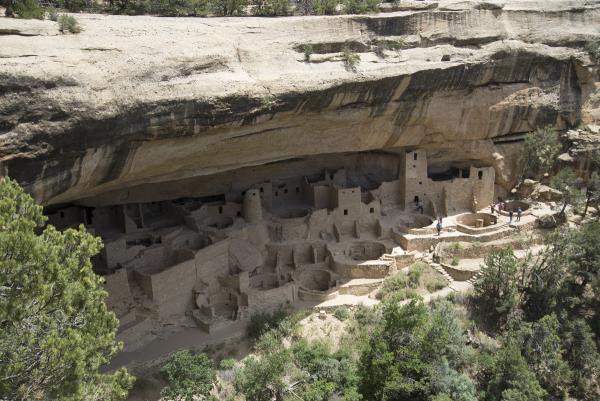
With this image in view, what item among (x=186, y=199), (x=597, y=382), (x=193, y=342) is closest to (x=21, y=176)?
(x=193, y=342)

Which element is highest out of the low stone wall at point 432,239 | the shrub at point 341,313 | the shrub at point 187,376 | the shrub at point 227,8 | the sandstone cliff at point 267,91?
the shrub at point 227,8

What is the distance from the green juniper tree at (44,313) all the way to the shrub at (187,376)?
369 centimetres

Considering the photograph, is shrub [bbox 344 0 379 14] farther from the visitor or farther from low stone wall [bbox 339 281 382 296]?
low stone wall [bbox 339 281 382 296]

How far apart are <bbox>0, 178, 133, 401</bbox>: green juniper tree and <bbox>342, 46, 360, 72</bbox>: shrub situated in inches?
350

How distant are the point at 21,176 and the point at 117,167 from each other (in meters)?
2.45

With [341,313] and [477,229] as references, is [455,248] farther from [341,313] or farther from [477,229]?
[341,313]

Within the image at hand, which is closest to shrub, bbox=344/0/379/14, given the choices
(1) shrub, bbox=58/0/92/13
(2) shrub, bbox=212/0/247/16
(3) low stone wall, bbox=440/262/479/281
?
(2) shrub, bbox=212/0/247/16

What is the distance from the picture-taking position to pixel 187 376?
41.3 feet

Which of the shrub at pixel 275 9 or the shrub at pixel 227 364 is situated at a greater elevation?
the shrub at pixel 275 9

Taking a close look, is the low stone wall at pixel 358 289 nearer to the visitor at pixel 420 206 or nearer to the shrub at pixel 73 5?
the visitor at pixel 420 206

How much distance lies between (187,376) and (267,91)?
682 cm

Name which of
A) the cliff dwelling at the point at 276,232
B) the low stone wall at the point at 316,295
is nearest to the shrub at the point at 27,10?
the cliff dwelling at the point at 276,232

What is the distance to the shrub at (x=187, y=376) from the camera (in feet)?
40.6

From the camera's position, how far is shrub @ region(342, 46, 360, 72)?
15.1 metres
